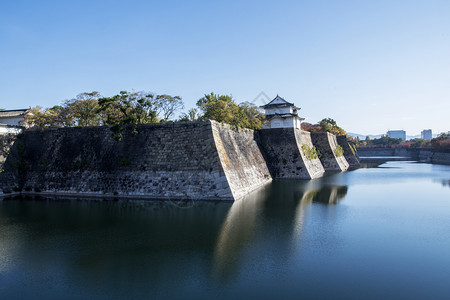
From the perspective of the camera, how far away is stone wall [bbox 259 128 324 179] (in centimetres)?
2720

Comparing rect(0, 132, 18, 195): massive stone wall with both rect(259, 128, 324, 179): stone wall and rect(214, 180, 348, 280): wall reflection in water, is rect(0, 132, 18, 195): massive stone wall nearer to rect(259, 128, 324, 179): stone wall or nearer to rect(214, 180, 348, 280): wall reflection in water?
rect(214, 180, 348, 280): wall reflection in water

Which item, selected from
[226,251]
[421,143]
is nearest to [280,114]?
[226,251]

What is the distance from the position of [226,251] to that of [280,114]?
28064 millimetres

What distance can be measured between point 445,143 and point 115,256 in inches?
2298

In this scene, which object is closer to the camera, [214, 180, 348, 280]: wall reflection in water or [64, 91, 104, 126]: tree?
[214, 180, 348, 280]: wall reflection in water

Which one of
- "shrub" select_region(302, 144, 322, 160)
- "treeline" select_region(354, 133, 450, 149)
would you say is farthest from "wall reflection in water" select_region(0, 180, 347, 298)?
"treeline" select_region(354, 133, 450, 149)

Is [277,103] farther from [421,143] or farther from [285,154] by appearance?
[421,143]

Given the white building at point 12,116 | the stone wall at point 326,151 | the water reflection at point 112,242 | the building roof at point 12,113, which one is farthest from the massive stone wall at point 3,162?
the stone wall at point 326,151

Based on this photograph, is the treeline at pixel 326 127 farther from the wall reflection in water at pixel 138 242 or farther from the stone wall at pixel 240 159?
the wall reflection in water at pixel 138 242

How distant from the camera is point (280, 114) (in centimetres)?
3500

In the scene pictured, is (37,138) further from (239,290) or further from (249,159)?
(239,290)

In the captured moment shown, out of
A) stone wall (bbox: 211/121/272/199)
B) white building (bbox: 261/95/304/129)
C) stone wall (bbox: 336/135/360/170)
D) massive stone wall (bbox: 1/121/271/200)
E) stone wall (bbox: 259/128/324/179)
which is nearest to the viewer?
massive stone wall (bbox: 1/121/271/200)

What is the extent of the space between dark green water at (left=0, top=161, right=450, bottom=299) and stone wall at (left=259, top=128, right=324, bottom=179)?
467 inches

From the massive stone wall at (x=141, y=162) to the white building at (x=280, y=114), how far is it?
13.7 meters
